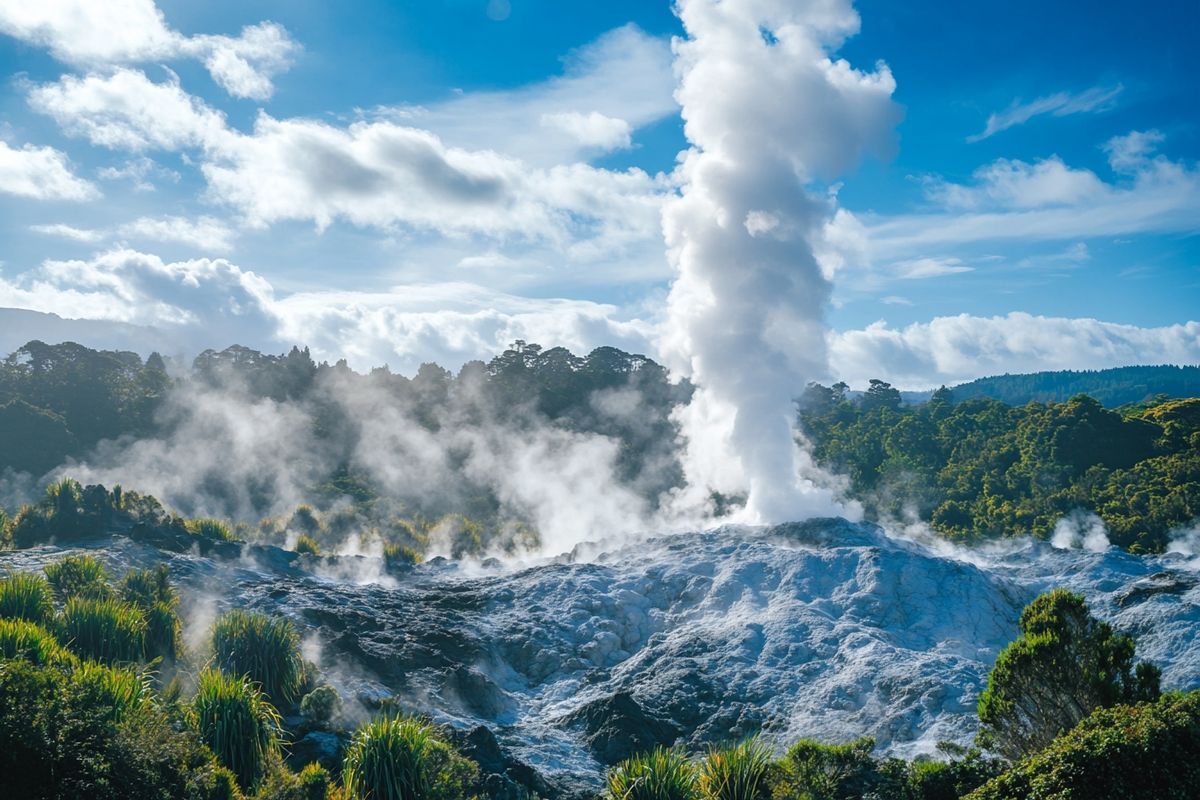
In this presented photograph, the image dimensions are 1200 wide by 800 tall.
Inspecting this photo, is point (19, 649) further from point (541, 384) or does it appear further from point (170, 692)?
point (541, 384)

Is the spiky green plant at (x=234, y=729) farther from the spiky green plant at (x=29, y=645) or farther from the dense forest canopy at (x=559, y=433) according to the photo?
the dense forest canopy at (x=559, y=433)

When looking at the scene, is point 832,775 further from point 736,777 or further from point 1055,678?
point 1055,678

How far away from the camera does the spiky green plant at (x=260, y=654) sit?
14.6m

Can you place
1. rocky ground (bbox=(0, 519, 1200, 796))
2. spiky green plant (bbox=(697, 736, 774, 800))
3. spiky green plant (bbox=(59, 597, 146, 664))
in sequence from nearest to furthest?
spiky green plant (bbox=(697, 736, 774, 800)) < spiky green plant (bbox=(59, 597, 146, 664)) < rocky ground (bbox=(0, 519, 1200, 796))

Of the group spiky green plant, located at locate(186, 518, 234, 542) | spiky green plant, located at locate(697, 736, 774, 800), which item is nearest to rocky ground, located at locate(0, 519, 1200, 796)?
spiky green plant, located at locate(186, 518, 234, 542)

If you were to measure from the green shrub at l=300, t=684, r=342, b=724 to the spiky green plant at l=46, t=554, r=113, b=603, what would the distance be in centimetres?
512

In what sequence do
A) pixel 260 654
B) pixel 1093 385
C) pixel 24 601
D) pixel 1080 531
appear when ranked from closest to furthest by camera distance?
pixel 24 601
pixel 260 654
pixel 1080 531
pixel 1093 385

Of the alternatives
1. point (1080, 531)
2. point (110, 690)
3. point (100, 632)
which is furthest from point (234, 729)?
point (1080, 531)

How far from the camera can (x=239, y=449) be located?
46.6 meters

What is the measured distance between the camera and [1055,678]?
12266 mm

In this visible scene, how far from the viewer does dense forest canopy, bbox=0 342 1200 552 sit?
118 ft

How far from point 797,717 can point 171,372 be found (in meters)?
60.2

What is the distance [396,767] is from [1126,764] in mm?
8533

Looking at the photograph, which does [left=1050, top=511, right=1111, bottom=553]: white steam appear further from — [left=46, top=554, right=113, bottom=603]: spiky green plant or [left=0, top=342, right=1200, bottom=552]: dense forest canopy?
[left=46, top=554, right=113, bottom=603]: spiky green plant
